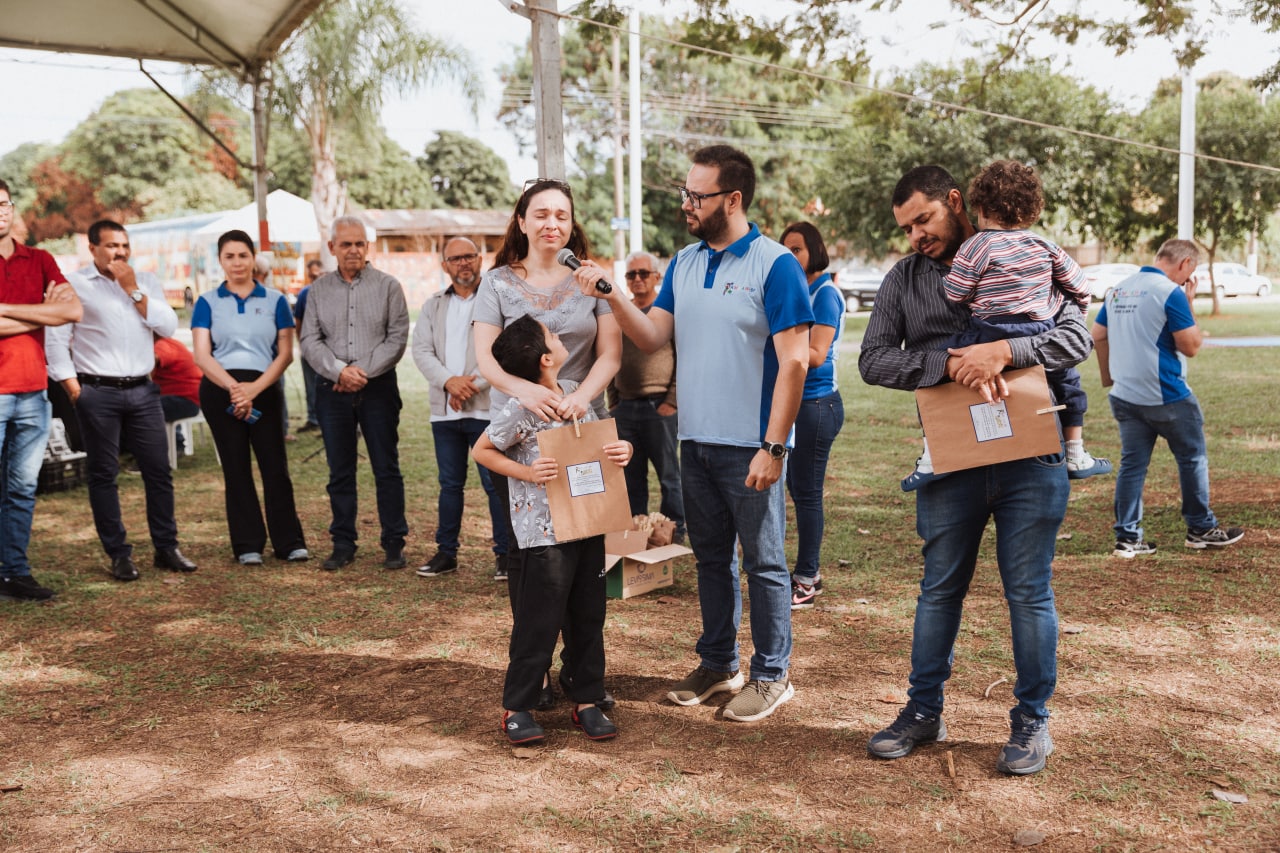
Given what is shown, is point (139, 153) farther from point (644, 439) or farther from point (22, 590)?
point (644, 439)

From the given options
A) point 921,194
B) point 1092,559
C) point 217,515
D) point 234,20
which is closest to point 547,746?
point 921,194

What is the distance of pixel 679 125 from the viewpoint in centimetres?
4400

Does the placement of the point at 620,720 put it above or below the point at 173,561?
below

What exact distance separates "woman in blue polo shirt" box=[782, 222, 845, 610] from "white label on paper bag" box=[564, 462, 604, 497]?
1.69 meters

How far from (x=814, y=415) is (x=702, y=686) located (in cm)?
165

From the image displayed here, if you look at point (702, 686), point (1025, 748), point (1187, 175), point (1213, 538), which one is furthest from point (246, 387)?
point (1187, 175)

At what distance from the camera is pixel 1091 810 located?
3250mm

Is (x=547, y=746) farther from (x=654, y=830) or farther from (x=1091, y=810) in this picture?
(x=1091, y=810)

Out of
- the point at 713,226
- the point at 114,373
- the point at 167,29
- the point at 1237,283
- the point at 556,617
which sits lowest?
the point at 556,617

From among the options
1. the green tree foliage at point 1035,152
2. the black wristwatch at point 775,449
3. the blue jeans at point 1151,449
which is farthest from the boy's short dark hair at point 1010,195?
the green tree foliage at point 1035,152

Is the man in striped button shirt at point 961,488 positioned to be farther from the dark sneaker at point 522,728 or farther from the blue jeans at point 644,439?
the blue jeans at point 644,439

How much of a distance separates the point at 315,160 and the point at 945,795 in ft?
80.9

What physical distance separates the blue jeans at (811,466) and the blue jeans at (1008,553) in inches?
68.5

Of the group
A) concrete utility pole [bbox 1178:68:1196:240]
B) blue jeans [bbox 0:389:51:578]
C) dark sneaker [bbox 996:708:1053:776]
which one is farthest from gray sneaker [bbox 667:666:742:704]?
concrete utility pole [bbox 1178:68:1196:240]
